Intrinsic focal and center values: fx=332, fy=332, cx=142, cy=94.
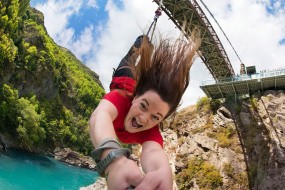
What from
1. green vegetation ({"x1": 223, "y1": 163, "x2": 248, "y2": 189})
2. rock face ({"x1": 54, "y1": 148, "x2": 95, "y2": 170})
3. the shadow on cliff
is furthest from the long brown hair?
rock face ({"x1": 54, "y1": 148, "x2": 95, "y2": 170})

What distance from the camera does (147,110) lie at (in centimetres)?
132

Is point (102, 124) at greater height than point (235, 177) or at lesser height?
greater

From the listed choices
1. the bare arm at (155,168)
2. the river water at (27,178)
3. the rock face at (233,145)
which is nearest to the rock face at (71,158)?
the river water at (27,178)

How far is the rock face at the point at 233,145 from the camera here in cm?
1422

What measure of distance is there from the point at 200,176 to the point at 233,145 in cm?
290

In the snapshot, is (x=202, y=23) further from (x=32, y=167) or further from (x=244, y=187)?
(x=32, y=167)

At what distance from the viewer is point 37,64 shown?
44.8 m

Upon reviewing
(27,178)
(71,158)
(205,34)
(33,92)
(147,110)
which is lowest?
(27,178)

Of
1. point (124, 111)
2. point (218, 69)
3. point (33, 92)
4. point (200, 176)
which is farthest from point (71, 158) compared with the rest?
point (124, 111)

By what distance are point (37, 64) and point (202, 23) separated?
109 feet

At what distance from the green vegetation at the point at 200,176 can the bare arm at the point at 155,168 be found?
43.5 ft

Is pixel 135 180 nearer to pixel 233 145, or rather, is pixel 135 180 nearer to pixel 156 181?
pixel 156 181

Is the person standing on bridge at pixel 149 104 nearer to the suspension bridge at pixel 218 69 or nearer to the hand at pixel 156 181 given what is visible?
the hand at pixel 156 181

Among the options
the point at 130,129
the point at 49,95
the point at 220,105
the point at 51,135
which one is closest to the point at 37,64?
the point at 49,95
